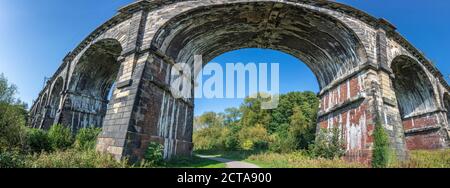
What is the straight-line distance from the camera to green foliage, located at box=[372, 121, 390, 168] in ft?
28.1

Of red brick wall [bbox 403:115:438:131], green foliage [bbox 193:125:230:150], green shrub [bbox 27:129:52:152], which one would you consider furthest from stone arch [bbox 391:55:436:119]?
green foliage [bbox 193:125:230:150]

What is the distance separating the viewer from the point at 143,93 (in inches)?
350

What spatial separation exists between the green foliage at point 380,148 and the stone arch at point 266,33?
357cm

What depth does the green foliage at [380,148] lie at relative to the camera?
8.58 m

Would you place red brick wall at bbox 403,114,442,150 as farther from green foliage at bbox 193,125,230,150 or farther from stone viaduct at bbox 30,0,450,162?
green foliage at bbox 193,125,230,150

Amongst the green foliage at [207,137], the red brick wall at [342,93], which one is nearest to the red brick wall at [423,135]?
the red brick wall at [342,93]

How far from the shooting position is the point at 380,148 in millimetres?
8750

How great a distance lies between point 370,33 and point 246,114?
33.1m

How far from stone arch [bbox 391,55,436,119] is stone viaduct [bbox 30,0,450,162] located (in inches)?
3.3

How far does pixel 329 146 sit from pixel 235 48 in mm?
7618

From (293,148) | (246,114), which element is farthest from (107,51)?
(246,114)

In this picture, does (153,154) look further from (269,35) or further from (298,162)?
(269,35)

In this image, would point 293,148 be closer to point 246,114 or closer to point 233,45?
point 233,45

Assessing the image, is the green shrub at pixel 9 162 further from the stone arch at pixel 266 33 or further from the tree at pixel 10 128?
the stone arch at pixel 266 33
